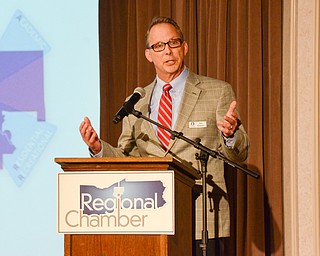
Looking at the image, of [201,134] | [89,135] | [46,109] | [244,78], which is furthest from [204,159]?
[46,109]

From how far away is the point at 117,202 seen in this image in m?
2.56

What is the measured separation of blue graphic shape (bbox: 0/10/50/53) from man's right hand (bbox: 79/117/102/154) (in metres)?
1.54

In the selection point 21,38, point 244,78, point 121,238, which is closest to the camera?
point 121,238

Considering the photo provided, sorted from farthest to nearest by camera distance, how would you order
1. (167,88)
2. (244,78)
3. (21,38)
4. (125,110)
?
(21,38) < (244,78) < (167,88) < (125,110)

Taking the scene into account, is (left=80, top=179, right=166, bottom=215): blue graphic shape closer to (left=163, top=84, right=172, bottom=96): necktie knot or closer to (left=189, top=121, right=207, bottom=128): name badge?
(left=189, top=121, right=207, bottom=128): name badge

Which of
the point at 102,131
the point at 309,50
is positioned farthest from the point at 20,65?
the point at 309,50

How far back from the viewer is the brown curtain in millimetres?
4258

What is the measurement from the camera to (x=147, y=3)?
178 inches

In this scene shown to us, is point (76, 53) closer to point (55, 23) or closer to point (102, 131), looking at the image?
point (55, 23)

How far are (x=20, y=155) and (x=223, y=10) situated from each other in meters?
1.49

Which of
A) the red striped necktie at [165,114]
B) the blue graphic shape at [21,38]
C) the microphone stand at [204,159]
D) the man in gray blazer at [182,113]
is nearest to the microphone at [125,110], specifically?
the microphone stand at [204,159]

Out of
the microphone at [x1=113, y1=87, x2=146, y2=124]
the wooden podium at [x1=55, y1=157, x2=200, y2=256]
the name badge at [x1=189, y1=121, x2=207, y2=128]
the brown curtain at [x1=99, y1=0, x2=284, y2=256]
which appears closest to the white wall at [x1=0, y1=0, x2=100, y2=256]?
the brown curtain at [x1=99, y1=0, x2=284, y2=256]

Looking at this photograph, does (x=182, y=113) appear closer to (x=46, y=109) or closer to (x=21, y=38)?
(x=46, y=109)

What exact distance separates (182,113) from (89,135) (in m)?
0.60
